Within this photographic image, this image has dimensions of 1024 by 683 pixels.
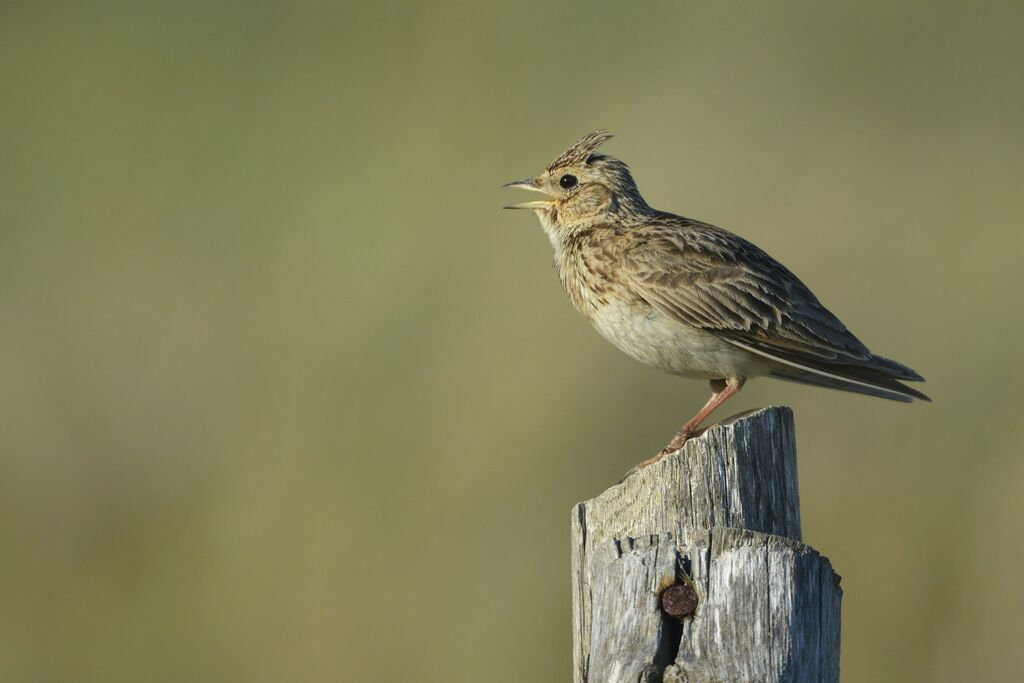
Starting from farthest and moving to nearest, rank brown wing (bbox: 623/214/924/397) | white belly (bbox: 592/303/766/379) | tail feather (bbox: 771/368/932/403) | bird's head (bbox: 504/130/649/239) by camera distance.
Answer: bird's head (bbox: 504/130/649/239) < white belly (bbox: 592/303/766/379) < brown wing (bbox: 623/214/924/397) < tail feather (bbox: 771/368/932/403)

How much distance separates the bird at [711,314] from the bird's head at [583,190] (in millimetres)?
296

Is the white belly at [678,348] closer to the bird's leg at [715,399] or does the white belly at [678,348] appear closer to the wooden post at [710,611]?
the bird's leg at [715,399]

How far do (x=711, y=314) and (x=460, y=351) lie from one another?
120 inches

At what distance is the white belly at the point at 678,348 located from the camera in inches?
234

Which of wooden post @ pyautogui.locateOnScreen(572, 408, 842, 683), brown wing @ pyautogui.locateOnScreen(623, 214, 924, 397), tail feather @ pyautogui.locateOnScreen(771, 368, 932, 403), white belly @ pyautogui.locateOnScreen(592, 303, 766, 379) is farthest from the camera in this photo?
white belly @ pyautogui.locateOnScreen(592, 303, 766, 379)

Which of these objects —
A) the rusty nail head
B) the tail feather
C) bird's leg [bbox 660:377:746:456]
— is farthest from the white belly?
the rusty nail head

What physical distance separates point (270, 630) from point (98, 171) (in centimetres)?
459

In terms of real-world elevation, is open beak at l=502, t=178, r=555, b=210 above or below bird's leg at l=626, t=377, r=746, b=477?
above

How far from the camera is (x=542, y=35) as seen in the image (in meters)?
11.4

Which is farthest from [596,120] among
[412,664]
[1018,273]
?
[412,664]

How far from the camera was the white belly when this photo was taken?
5.95m

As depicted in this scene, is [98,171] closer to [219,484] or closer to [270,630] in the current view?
[219,484]

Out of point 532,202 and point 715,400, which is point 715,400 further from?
point 532,202

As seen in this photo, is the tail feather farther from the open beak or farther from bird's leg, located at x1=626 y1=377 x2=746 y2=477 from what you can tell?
the open beak
